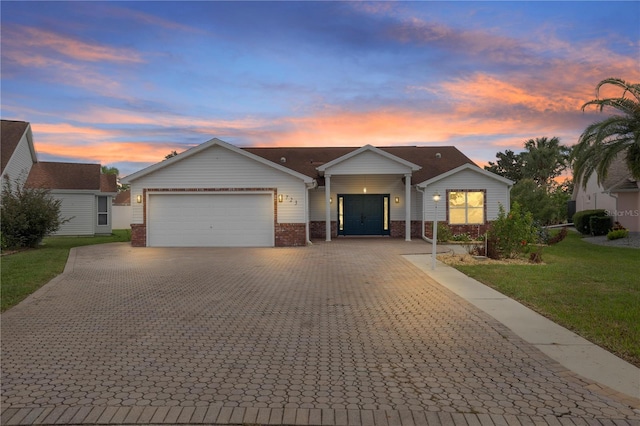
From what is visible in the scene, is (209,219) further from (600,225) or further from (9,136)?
(600,225)

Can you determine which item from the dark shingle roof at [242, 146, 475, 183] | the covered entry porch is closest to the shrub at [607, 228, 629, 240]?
the dark shingle roof at [242, 146, 475, 183]

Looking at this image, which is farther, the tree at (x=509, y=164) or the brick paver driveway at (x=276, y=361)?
the tree at (x=509, y=164)

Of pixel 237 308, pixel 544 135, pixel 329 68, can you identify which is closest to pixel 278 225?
pixel 329 68

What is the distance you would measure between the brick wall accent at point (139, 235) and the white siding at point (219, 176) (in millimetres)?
253

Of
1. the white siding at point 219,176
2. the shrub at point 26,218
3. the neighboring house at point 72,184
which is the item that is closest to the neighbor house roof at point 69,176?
the neighboring house at point 72,184

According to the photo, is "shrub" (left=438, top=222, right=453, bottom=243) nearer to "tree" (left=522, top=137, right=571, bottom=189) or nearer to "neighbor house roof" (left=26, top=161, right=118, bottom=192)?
"neighbor house roof" (left=26, top=161, right=118, bottom=192)

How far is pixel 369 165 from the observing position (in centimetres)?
2153

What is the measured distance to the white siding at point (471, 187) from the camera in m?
21.8

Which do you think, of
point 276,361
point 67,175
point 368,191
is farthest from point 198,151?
point 276,361

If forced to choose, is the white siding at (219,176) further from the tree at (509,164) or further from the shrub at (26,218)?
the tree at (509,164)

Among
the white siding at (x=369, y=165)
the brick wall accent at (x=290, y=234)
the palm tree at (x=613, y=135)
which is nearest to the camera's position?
the palm tree at (x=613, y=135)

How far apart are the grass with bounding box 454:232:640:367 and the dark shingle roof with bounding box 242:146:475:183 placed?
35.3 ft

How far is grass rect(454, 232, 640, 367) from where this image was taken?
6.03 meters

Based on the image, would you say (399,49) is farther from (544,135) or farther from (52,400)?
(544,135)
